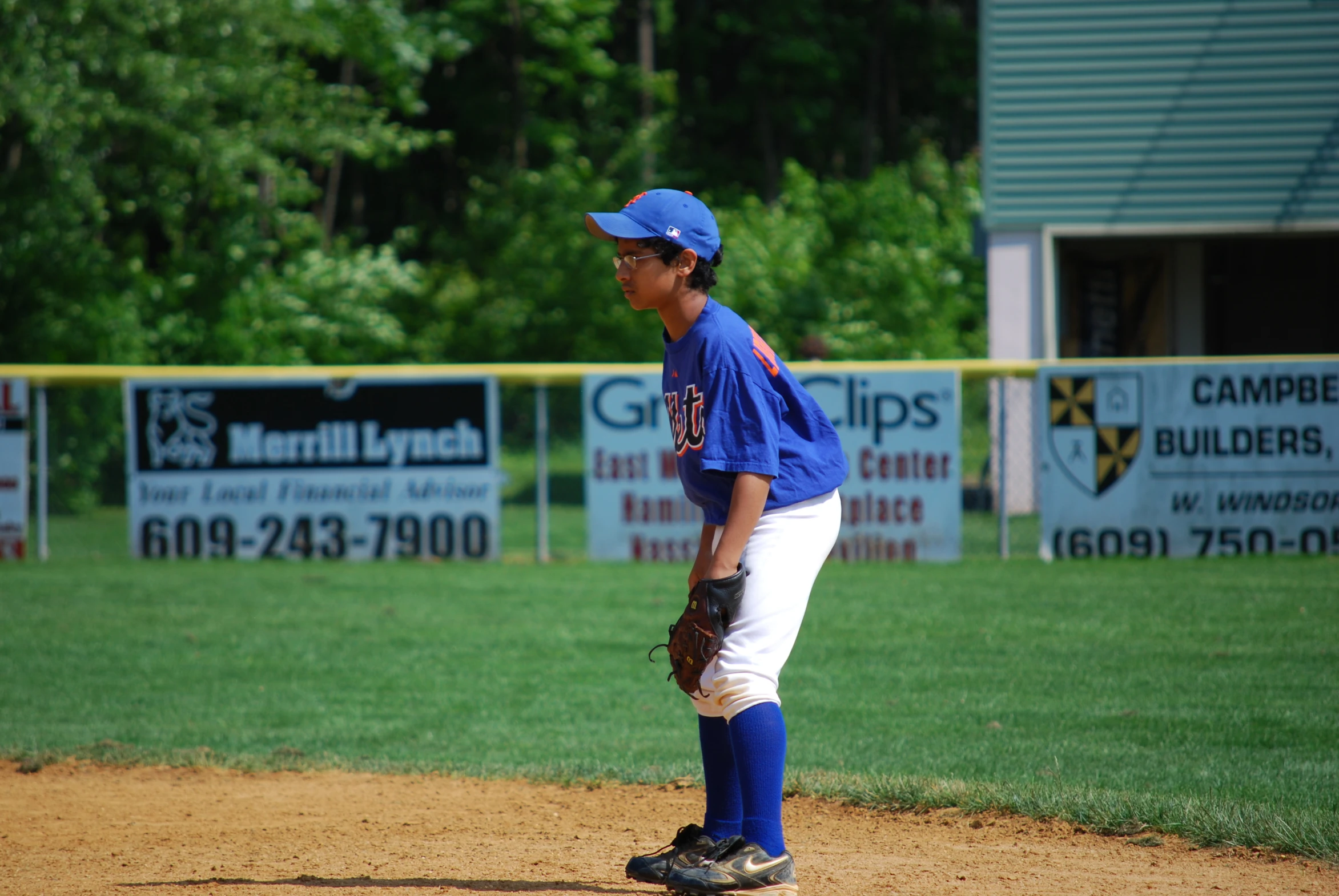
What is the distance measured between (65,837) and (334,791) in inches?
41.3

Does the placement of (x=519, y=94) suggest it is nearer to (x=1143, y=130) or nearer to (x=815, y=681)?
(x=1143, y=130)

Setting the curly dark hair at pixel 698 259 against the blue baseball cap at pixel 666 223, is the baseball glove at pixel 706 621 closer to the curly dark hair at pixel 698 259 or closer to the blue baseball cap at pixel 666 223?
the curly dark hair at pixel 698 259

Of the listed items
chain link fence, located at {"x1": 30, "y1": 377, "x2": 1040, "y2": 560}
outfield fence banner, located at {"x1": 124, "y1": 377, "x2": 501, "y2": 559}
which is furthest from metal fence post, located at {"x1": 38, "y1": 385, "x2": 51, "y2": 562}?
outfield fence banner, located at {"x1": 124, "y1": 377, "x2": 501, "y2": 559}

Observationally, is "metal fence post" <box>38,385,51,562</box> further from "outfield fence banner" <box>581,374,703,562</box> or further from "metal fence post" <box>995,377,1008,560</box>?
"metal fence post" <box>995,377,1008,560</box>

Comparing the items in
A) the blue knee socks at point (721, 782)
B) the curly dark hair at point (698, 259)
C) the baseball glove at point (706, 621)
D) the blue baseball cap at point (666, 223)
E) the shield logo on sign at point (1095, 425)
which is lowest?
the blue knee socks at point (721, 782)

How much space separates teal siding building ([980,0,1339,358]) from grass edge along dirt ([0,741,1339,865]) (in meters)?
9.96

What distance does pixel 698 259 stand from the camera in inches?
135

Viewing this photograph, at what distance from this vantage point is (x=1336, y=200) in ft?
44.8

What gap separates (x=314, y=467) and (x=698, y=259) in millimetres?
8611

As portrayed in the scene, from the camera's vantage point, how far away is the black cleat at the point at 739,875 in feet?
10.7

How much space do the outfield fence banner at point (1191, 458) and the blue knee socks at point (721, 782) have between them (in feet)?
25.7

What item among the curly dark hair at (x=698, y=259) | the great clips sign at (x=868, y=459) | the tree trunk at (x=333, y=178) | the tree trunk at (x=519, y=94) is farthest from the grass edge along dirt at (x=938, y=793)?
the tree trunk at (x=519, y=94)

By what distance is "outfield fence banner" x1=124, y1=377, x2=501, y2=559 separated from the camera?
441 inches

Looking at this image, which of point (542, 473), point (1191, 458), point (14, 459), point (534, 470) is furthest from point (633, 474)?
point (14, 459)
